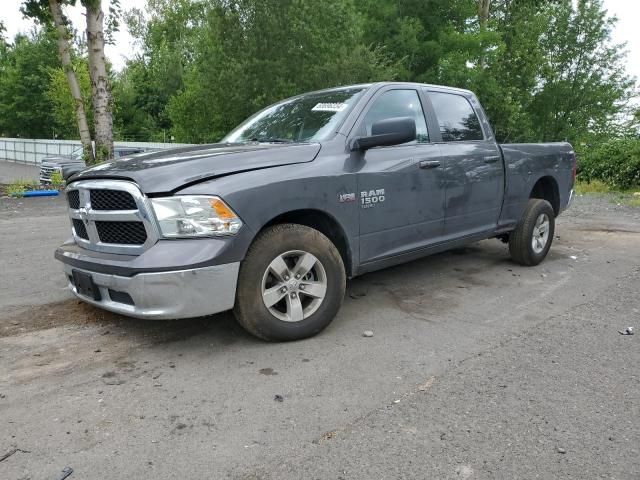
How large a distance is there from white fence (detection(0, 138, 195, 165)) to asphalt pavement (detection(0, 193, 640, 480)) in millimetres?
27274

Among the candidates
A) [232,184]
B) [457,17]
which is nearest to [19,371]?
[232,184]

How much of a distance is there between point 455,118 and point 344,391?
327 cm

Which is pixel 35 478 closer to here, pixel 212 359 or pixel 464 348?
pixel 212 359

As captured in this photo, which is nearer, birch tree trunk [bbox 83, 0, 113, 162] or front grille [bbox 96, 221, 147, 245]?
front grille [bbox 96, 221, 147, 245]

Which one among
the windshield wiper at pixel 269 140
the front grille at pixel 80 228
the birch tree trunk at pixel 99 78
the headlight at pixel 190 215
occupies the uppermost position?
the birch tree trunk at pixel 99 78

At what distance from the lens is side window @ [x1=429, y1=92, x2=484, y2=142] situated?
5043 millimetres

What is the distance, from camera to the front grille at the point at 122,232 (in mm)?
3355

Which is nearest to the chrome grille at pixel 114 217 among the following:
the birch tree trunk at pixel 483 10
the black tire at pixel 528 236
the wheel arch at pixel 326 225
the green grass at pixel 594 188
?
the wheel arch at pixel 326 225

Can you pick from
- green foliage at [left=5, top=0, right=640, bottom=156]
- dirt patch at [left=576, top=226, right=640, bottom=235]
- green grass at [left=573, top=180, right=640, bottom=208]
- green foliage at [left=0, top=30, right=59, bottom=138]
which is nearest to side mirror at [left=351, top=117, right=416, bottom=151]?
dirt patch at [left=576, top=226, right=640, bottom=235]

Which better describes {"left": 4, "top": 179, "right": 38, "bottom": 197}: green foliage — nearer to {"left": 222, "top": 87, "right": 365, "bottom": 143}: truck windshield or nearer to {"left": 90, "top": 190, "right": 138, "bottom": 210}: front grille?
{"left": 222, "top": 87, "right": 365, "bottom": 143}: truck windshield

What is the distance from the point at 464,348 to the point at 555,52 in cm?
3572

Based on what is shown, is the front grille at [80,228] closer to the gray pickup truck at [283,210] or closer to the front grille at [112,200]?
the gray pickup truck at [283,210]

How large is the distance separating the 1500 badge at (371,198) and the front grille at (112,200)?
166 cm

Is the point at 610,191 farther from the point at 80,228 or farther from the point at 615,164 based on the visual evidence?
the point at 80,228
